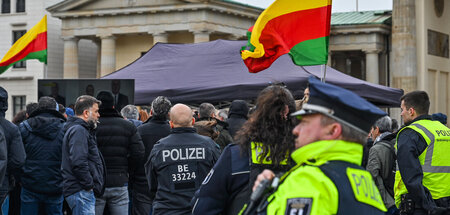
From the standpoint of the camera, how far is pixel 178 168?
6602mm

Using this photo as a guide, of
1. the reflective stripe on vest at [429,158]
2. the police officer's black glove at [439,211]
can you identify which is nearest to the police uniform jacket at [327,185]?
the police officer's black glove at [439,211]

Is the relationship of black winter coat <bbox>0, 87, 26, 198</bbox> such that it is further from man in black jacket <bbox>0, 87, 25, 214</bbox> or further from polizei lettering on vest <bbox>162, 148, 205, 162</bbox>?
polizei lettering on vest <bbox>162, 148, 205, 162</bbox>

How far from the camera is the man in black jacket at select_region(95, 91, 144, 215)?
8555 mm

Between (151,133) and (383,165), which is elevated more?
(151,133)

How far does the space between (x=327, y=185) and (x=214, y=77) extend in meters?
12.4

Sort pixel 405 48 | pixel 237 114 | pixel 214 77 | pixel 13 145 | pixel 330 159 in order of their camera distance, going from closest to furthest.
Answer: pixel 330 159
pixel 13 145
pixel 237 114
pixel 214 77
pixel 405 48

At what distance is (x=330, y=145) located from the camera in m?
3.07

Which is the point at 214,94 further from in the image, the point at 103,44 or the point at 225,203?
the point at 103,44

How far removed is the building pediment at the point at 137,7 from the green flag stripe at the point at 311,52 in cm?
3485

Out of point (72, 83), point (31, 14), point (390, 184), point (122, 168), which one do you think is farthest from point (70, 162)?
point (31, 14)

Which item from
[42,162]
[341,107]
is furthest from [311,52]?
[341,107]

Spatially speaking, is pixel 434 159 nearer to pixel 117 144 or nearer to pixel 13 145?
pixel 117 144

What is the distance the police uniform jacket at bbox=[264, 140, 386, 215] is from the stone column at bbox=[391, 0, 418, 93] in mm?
27972

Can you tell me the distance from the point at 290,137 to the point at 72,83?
27.9ft
